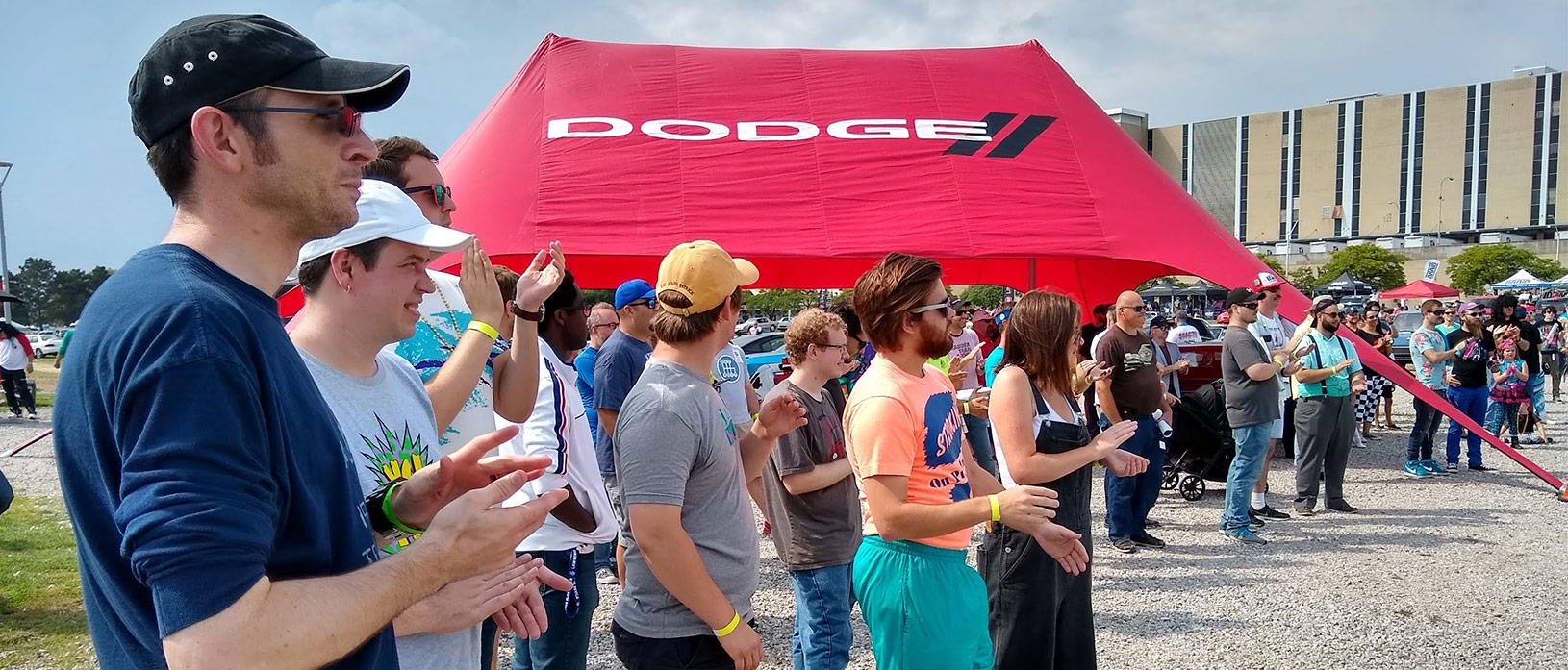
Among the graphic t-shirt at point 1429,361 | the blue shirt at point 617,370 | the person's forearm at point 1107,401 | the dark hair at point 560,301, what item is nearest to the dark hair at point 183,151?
the dark hair at point 560,301

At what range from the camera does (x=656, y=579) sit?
239 cm

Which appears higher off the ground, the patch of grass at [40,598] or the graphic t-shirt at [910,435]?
the graphic t-shirt at [910,435]

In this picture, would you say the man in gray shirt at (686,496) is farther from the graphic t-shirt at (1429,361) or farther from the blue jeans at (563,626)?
the graphic t-shirt at (1429,361)

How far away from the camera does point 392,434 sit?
66.7 inches

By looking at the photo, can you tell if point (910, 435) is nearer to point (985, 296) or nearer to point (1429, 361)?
point (1429, 361)

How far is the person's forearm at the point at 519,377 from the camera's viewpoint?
2668 millimetres

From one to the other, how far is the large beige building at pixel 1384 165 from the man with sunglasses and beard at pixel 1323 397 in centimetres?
7778

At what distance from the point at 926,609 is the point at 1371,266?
→ 6761 cm

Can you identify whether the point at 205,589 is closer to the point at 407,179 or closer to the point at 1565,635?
the point at 407,179

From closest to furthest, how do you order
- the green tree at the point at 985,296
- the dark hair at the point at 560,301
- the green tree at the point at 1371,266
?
the dark hair at the point at 560,301 → the green tree at the point at 1371,266 → the green tree at the point at 985,296

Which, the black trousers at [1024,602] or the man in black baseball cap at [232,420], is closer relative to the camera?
the man in black baseball cap at [232,420]

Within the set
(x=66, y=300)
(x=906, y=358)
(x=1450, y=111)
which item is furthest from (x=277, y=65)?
(x=1450, y=111)

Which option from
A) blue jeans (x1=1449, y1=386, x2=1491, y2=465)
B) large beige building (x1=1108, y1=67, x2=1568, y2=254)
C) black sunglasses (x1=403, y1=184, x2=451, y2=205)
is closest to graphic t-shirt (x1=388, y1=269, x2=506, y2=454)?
black sunglasses (x1=403, y1=184, x2=451, y2=205)

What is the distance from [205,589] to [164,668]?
0.73 feet
